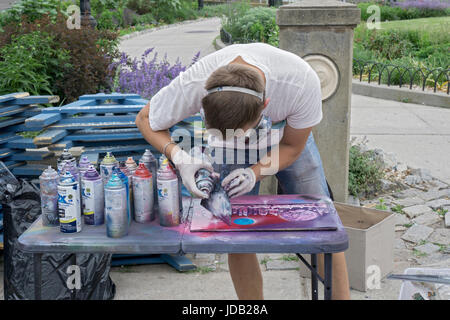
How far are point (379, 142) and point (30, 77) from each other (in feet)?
13.9

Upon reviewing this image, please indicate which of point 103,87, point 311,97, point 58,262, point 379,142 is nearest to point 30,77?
point 103,87

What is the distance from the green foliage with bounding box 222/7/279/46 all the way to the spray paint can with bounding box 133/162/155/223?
1007 centimetres

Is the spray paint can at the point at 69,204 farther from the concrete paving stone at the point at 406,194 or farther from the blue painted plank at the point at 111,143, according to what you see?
the concrete paving stone at the point at 406,194

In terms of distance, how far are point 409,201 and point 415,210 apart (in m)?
0.25

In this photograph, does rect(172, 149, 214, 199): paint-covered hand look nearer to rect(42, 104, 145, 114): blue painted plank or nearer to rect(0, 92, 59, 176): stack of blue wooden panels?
rect(42, 104, 145, 114): blue painted plank

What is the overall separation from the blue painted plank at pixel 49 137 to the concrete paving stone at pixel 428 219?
2.97 metres

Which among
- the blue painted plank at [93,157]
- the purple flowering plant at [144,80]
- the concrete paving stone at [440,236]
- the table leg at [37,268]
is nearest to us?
the table leg at [37,268]

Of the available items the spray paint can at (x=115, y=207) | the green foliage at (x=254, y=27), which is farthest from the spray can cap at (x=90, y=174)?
the green foliage at (x=254, y=27)

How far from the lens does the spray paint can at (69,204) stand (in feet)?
8.44

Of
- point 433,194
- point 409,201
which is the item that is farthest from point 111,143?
point 433,194

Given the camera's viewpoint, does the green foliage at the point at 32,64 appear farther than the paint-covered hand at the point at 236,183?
Yes

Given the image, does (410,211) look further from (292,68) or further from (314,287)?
(292,68)

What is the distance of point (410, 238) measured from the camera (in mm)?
4547

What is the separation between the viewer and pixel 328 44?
432 centimetres
